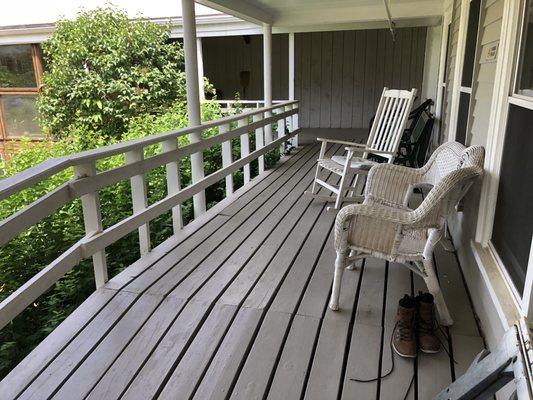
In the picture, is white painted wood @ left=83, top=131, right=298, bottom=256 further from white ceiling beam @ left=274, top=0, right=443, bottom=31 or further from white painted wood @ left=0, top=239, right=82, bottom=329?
white ceiling beam @ left=274, top=0, right=443, bottom=31

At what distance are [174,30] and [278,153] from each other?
360cm

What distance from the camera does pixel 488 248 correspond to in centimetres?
212

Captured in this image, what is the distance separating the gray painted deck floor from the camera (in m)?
1.71

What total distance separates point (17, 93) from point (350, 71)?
681 cm

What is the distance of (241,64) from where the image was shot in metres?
10.2

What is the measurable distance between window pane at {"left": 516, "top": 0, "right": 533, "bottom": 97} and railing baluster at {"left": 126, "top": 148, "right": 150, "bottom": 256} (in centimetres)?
201

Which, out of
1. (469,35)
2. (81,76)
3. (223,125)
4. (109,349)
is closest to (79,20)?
(81,76)

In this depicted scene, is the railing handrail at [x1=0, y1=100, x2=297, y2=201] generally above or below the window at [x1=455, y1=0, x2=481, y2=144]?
below

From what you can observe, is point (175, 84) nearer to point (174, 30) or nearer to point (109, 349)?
point (174, 30)

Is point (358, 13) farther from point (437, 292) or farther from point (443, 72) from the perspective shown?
point (437, 292)

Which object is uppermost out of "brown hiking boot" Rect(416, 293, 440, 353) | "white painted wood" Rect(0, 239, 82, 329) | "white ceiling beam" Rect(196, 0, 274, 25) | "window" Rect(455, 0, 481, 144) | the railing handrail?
"white ceiling beam" Rect(196, 0, 274, 25)

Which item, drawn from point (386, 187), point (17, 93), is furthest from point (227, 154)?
point (17, 93)

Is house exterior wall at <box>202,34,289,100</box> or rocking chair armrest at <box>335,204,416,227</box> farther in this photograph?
house exterior wall at <box>202,34,289,100</box>

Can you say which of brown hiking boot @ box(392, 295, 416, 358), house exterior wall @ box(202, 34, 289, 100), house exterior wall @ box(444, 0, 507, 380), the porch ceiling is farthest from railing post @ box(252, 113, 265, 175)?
house exterior wall @ box(202, 34, 289, 100)
